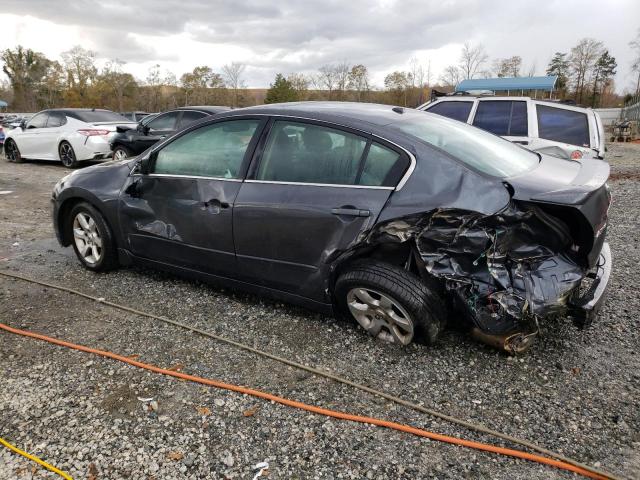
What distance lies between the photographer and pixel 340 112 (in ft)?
10.8

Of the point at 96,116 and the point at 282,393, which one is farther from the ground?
the point at 96,116

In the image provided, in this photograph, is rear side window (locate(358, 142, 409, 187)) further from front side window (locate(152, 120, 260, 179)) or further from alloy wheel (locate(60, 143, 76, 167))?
alloy wheel (locate(60, 143, 76, 167))

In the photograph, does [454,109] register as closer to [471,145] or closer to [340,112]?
[471,145]

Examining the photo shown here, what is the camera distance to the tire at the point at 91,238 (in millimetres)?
4227

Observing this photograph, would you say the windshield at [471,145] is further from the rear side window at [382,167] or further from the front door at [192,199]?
the front door at [192,199]

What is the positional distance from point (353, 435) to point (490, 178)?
5.34 feet

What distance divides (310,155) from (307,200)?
33cm

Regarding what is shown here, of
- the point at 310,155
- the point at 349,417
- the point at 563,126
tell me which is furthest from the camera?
the point at 563,126

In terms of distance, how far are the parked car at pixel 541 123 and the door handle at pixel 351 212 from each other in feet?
16.6

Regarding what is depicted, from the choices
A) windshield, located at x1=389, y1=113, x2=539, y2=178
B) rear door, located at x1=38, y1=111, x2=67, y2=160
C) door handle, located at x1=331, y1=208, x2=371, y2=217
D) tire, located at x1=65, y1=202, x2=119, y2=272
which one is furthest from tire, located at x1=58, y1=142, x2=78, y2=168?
door handle, located at x1=331, y1=208, x2=371, y2=217

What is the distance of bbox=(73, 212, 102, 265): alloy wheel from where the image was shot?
14.2 feet

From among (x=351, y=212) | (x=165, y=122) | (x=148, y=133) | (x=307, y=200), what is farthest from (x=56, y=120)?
(x=351, y=212)

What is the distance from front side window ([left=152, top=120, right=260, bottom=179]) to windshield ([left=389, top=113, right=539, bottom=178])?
1.13 metres

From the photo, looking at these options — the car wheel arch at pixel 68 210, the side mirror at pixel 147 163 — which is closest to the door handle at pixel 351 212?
the side mirror at pixel 147 163
